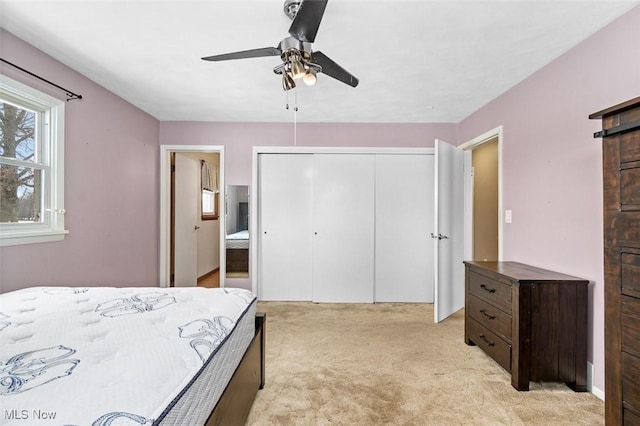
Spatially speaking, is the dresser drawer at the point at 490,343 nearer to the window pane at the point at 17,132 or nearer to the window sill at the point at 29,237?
the window sill at the point at 29,237

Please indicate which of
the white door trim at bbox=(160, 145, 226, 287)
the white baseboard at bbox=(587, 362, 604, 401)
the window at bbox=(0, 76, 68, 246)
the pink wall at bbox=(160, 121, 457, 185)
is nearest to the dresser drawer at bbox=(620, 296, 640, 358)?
the white baseboard at bbox=(587, 362, 604, 401)

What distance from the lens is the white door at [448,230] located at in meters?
3.07

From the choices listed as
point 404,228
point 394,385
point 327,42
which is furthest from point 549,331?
point 327,42

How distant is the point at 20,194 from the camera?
6.79 ft

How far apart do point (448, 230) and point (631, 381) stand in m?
2.07

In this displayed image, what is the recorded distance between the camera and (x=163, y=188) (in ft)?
12.4

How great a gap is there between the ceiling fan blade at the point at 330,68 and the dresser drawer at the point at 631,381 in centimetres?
198

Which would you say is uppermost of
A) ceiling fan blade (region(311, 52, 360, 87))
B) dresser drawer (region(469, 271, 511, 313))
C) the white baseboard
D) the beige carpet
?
ceiling fan blade (region(311, 52, 360, 87))

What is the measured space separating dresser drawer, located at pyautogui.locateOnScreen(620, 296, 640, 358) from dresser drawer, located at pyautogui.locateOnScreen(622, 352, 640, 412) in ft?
0.12

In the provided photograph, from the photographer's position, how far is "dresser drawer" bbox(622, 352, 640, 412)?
3.98ft

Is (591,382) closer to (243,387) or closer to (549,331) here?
(549,331)

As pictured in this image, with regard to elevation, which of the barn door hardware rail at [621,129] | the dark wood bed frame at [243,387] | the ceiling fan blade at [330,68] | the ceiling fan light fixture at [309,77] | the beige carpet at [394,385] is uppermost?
the ceiling fan blade at [330,68]


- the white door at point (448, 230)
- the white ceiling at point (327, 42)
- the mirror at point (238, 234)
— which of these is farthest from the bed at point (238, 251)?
the white door at point (448, 230)

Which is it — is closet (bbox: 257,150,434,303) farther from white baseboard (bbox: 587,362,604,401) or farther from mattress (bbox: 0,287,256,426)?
mattress (bbox: 0,287,256,426)
